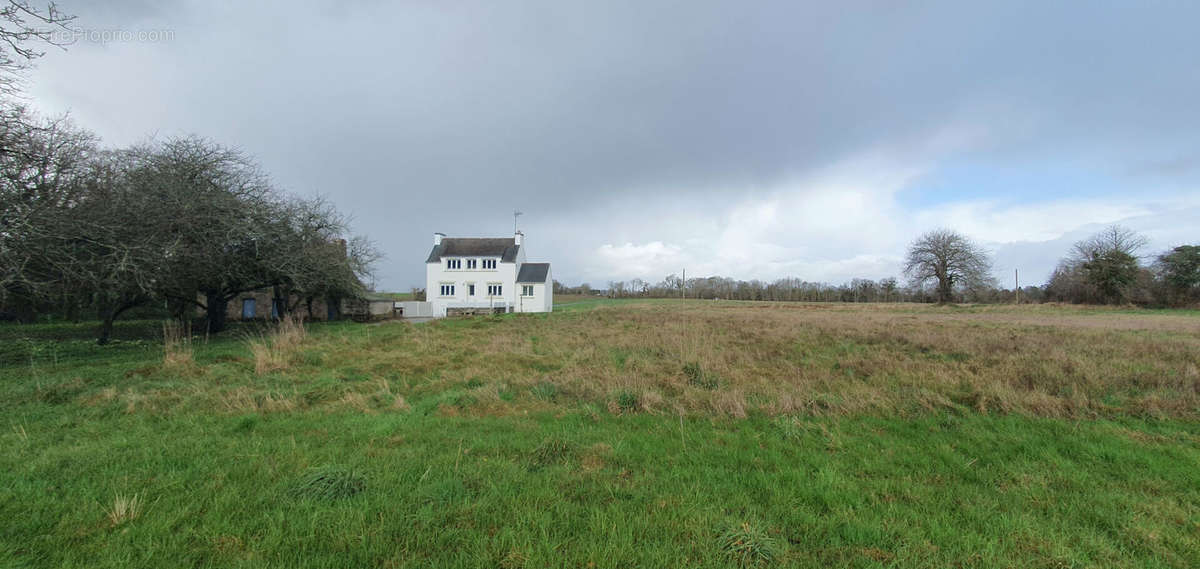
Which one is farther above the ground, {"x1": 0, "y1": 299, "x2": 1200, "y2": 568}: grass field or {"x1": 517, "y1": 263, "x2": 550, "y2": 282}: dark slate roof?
{"x1": 517, "y1": 263, "x2": 550, "y2": 282}: dark slate roof

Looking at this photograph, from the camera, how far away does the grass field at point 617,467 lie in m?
2.90

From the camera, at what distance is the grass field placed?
114 inches

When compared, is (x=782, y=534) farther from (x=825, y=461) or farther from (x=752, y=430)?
(x=752, y=430)

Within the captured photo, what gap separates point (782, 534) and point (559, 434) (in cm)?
283

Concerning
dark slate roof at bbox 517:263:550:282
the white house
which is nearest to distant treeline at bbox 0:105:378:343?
the white house

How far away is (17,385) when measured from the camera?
7887 mm

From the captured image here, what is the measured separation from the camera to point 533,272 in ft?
141

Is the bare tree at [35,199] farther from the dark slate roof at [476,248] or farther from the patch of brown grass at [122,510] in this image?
the dark slate roof at [476,248]

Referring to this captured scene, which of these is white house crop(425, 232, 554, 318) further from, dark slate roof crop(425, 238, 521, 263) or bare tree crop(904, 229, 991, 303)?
bare tree crop(904, 229, 991, 303)

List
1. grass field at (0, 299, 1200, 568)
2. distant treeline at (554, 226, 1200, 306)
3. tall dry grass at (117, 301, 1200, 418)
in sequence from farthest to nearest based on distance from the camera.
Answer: distant treeline at (554, 226, 1200, 306) < tall dry grass at (117, 301, 1200, 418) < grass field at (0, 299, 1200, 568)

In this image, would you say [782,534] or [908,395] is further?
[908,395]

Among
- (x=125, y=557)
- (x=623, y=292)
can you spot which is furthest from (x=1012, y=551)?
(x=623, y=292)

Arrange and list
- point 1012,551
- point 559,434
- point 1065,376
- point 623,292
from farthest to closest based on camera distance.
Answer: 1. point 623,292
2. point 1065,376
3. point 559,434
4. point 1012,551

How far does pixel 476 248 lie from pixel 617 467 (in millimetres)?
40187
